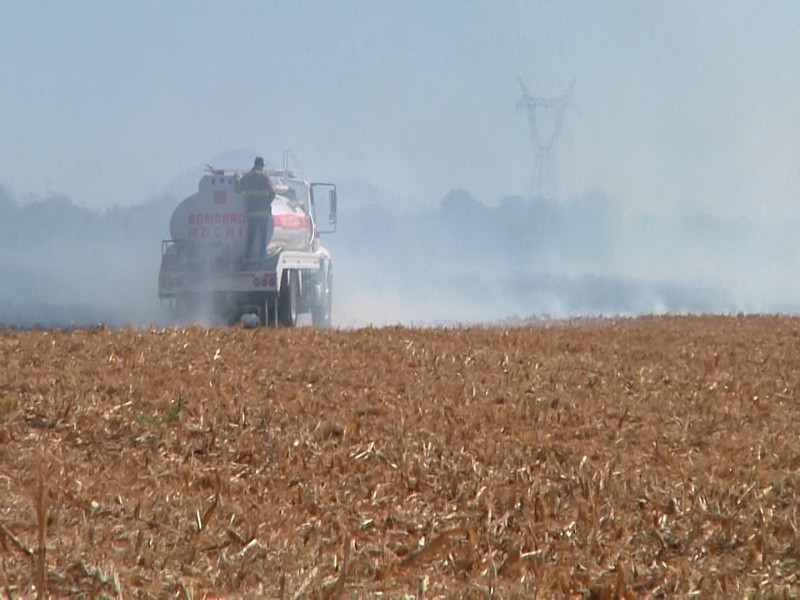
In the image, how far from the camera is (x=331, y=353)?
12.0 metres

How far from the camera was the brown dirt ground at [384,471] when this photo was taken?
5941 millimetres

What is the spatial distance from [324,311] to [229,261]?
3950 millimetres

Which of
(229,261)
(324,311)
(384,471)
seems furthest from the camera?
(324,311)

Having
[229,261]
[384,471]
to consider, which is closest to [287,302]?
[229,261]

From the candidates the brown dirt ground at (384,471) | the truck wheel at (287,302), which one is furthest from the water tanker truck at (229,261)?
the brown dirt ground at (384,471)

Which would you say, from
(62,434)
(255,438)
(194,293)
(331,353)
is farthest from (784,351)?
(194,293)

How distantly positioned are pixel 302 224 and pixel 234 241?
7.15 ft

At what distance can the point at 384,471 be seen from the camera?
26.0ft

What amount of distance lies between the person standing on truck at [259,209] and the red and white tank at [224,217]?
134 mm

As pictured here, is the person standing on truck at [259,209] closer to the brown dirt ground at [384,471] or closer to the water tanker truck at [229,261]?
the water tanker truck at [229,261]

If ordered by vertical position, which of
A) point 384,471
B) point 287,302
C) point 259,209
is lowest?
point 384,471

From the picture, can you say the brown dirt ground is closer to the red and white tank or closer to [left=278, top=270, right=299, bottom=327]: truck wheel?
[left=278, top=270, right=299, bottom=327]: truck wheel

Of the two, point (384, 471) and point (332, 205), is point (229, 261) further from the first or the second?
point (384, 471)

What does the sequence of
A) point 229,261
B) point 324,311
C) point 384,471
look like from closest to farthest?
point 384,471 → point 229,261 → point 324,311
